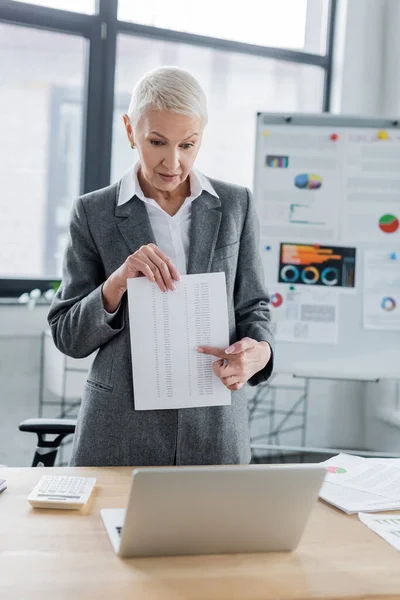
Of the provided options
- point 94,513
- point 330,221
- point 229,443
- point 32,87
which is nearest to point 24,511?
point 94,513

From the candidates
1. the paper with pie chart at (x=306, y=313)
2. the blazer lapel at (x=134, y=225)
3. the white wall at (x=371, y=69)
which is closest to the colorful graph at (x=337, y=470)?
the blazer lapel at (x=134, y=225)

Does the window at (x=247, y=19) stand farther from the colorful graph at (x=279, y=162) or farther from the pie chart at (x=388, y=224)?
the pie chart at (x=388, y=224)

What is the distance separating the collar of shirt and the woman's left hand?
365 mm

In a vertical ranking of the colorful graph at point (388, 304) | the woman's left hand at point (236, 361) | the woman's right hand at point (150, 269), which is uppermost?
the woman's right hand at point (150, 269)

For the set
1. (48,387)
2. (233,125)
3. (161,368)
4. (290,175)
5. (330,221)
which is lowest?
(48,387)

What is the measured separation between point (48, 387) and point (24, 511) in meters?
2.21

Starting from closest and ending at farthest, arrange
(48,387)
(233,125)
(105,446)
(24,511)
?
1. (24,511)
2. (105,446)
3. (48,387)
4. (233,125)

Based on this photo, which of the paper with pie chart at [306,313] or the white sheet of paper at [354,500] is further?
the paper with pie chart at [306,313]

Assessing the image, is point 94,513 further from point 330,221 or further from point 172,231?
point 330,221

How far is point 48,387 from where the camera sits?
342 cm

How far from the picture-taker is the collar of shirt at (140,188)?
1622 mm

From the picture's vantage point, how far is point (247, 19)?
3.96 metres

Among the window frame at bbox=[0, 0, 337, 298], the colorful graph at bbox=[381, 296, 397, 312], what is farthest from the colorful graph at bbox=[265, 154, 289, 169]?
the window frame at bbox=[0, 0, 337, 298]

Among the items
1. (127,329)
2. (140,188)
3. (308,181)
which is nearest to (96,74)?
(308,181)
